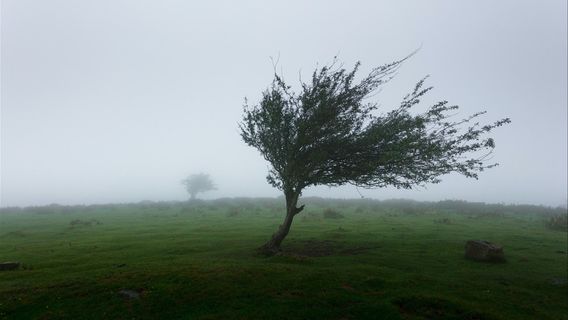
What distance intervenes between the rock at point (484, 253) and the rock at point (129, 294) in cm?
2252

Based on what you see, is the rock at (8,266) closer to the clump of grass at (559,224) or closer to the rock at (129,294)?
the rock at (129,294)

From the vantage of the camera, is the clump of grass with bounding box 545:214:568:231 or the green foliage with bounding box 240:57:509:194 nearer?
the green foliage with bounding box 240:57:509:194

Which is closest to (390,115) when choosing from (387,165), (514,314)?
(387,165)

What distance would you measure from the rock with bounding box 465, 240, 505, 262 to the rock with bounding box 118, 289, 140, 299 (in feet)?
73.9

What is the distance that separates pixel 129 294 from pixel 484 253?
2341cm

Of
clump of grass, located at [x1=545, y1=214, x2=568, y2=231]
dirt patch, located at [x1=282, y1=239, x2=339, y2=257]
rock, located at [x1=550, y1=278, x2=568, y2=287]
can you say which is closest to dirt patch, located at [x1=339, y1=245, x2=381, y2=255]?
dirt patch, located at [x1=282, y1=239, x2=339, y2=257]

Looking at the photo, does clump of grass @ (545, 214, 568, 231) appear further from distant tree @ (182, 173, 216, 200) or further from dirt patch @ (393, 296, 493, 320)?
distant tree @ (182, 173, 216, 200)

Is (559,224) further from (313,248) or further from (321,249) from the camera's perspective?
(313,248)

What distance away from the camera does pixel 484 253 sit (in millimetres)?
26172

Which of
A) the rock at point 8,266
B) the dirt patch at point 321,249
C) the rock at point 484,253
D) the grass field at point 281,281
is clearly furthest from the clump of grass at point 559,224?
the rock at point 8,266

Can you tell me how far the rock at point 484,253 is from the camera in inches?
1025

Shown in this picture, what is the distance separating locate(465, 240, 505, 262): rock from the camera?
26031 mm

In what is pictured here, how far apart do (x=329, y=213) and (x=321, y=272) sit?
38680mm

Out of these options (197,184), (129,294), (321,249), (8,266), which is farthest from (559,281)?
(197,184)
